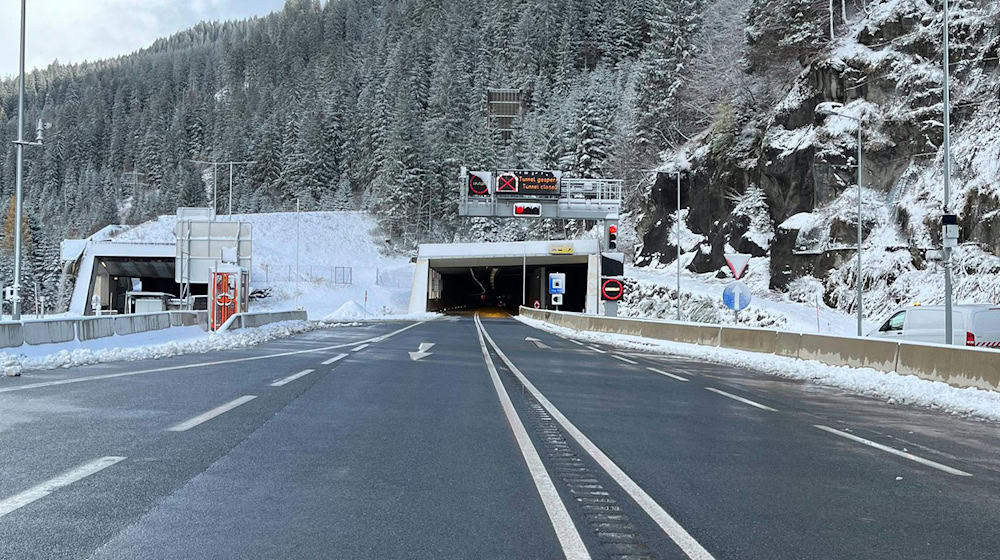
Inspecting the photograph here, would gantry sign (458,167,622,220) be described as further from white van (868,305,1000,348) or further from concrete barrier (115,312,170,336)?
white van (868,305,1000,348)

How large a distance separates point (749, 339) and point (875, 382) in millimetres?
8100

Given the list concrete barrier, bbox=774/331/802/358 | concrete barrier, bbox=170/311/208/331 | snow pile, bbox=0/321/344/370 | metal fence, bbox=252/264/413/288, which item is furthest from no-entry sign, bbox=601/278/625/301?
metal fence, bbox=252/264/413/288

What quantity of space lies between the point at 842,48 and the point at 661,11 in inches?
2034

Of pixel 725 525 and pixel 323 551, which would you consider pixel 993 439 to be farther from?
pixel 323 551

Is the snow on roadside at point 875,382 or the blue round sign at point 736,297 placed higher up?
the blue round sign at point 736,297

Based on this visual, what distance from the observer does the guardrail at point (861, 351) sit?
41.8 ft

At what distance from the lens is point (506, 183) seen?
49625mm

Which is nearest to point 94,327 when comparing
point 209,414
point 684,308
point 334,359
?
point 334,359

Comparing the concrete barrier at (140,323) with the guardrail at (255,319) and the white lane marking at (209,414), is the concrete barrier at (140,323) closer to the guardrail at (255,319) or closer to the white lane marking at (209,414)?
the guardrail at (255,319)

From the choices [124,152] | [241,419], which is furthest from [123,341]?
[124,152]

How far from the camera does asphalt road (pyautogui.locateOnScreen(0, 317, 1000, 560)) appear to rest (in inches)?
176

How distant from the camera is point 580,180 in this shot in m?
50.4

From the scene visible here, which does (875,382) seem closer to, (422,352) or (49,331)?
(422,352)

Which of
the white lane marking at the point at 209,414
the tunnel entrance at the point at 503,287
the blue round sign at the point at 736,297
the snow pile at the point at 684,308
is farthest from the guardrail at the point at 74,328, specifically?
the tunnel entrance at the point at 503,287
